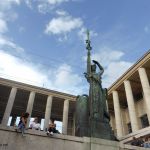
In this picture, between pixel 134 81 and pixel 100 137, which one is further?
pixel 134 81

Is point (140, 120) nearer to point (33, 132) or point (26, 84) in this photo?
point (26, 84)

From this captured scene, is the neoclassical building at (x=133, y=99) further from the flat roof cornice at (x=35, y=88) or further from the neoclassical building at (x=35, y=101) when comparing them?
the neoclassical building at (x=35, y=101)

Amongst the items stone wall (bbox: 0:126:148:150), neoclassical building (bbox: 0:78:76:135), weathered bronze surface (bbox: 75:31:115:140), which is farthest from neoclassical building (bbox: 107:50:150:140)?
stone wall (bbox: 0:126:148:150)

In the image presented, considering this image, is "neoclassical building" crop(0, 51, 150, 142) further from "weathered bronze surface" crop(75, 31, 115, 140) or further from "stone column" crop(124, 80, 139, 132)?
"weathered bronze surface" crop(75, 31, 115, 140)

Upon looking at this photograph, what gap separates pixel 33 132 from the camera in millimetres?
7777

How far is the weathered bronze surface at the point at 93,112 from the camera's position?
9.01 metres

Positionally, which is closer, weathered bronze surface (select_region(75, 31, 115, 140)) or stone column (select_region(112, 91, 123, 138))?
weathered bronze surface (select_region(75, 31, 115, 140))

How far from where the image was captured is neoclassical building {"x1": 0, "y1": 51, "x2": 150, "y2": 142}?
2973cm

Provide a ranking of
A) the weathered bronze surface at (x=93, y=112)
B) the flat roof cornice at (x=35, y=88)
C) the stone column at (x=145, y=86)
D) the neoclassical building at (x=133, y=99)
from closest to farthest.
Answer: the weathered bronze surface at (x=93, y=112), the stone column at (x=145, y=86), the neoclassical building at (x=133, y=99), the flat roof cornice at (x=35, y=88)

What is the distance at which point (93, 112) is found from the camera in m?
9.41

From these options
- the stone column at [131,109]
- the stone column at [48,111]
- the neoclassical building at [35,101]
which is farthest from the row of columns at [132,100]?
the stone column at [48,111]

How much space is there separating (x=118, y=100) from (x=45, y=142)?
98.2 ft

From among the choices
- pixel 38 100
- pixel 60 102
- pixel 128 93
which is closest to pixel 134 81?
pixel 128 93

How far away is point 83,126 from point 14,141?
3.15 m
